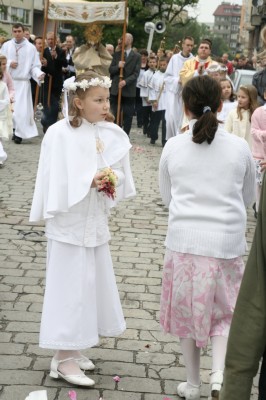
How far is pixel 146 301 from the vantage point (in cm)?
586

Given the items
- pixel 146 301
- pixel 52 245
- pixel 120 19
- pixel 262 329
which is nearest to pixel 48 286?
pixel 52 245

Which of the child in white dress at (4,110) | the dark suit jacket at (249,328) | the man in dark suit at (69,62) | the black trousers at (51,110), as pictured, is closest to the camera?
the dark suit jacket at (249,328)

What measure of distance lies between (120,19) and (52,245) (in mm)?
11508

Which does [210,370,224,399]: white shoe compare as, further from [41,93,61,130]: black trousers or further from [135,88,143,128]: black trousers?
[135,88,143,128]: black trousers

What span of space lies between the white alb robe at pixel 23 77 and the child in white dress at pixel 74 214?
11.0 m

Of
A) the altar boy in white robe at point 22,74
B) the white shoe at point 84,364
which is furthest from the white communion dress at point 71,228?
the altar boy in white robe at point 22,74

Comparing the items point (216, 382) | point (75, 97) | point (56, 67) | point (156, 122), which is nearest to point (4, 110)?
point (56, 67)

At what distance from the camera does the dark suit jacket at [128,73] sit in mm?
15656

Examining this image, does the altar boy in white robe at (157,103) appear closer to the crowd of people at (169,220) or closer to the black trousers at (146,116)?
the black trousers at (146,116)

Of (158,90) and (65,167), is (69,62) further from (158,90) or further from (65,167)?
(65,167)

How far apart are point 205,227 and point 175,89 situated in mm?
10517

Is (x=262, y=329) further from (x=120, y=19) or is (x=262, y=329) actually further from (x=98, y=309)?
(x=120, y=19)

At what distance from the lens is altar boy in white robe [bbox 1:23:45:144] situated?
601 inches

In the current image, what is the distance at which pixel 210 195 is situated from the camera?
3.96 meters
